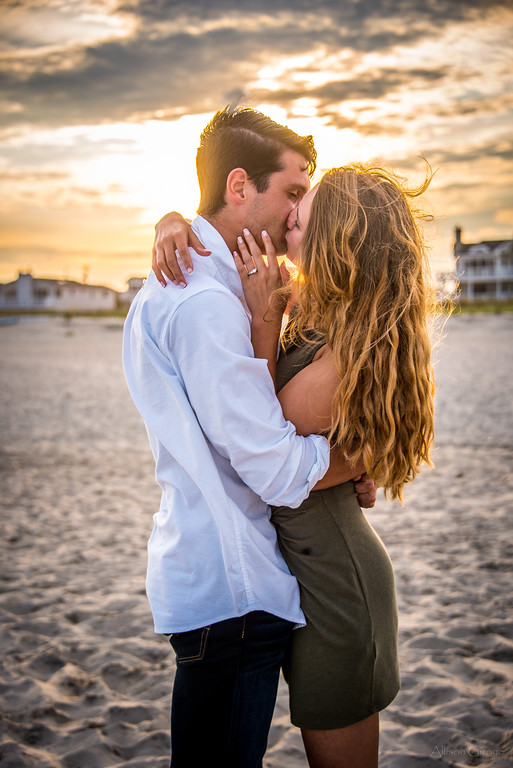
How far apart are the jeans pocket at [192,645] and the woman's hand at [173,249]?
1.01 meters

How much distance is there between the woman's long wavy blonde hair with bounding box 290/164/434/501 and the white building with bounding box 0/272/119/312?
8401cm

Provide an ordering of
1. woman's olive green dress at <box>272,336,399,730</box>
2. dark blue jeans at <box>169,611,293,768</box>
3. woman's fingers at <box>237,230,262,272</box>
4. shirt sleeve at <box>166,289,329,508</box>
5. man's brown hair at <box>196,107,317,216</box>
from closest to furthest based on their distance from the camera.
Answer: shirt sleeve at <box>166,289,329,508</box>
dark blue jeans at <box>169,611,293,768</box>
woman's olive green dress at <box>272,336,399,730</box>
woman's fingers at <box>237,230,262,272</box>
man's brown hair at <box>196,107,317,216</box>

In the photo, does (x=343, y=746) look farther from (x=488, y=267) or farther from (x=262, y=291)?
(x=488, y=267)

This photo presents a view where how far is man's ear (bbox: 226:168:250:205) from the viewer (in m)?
2.19

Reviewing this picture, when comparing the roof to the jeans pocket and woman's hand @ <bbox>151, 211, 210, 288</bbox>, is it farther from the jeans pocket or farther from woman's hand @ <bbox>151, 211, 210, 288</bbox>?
the jeans pocket

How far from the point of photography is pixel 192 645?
5.99 ft

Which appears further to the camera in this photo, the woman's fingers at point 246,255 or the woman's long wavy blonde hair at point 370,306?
the woman's fingers at point 246,255

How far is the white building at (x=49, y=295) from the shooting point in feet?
290

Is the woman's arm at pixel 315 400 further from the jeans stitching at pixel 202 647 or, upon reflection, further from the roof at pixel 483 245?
the roof at pixel 483 245

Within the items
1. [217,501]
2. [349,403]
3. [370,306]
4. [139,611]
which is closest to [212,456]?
[217,501]

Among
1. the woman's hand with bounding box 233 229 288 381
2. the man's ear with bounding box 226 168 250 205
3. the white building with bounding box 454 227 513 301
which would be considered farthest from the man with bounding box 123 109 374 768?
the white building with bounding box 454 227 513 301

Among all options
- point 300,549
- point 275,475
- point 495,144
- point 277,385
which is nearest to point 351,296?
point 277,385

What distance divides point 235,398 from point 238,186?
879 millimetres

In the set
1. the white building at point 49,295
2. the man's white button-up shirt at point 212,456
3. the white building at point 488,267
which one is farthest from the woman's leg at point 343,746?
the white building at point 49,295
